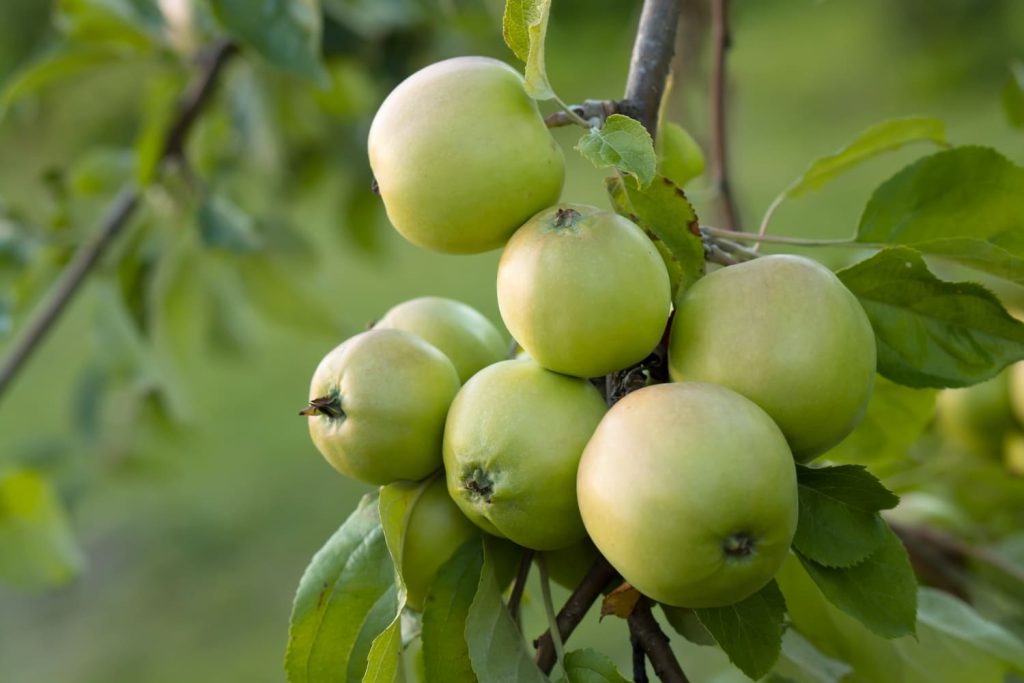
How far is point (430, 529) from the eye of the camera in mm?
348

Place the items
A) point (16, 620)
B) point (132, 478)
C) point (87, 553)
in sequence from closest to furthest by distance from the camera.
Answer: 1. point (132, 478)
2. point (16, 620)
3. point (87, 553)

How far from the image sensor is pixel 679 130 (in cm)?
40

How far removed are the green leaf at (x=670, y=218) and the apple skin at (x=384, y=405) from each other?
82 mm

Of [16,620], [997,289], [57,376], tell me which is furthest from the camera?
[57,376]

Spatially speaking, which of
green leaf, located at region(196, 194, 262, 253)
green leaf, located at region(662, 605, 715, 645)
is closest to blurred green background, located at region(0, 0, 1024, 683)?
green leaf, located at region(196, 194, 262, 253)

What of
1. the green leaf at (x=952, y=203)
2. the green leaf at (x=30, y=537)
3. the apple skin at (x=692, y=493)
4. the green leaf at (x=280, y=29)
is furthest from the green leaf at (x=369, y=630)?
the green leaf at (x=30, y=537)

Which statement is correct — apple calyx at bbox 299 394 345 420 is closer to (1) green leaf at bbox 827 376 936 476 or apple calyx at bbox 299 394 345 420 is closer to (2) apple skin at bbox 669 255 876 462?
(2) apple skin at bbox 669 255 876 462

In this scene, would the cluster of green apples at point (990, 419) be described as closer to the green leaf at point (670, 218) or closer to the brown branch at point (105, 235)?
the green leaf at point (670, 218)

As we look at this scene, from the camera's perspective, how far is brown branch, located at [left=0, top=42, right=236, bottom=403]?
74cm

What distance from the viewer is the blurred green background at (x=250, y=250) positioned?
0.82 metres

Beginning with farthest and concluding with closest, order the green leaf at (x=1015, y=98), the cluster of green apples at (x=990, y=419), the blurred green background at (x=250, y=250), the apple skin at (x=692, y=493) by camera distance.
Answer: the blurred green background at (x=250, y=250) < the cluster of green apples at (x=990, y=419) < the green leaf at (x=1015, y=98) < the apple skin at (x=692, y=493)

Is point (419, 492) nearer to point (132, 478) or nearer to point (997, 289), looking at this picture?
point (997, 289)

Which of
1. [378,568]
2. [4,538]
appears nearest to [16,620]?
[4,538]

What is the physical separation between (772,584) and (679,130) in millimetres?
176
